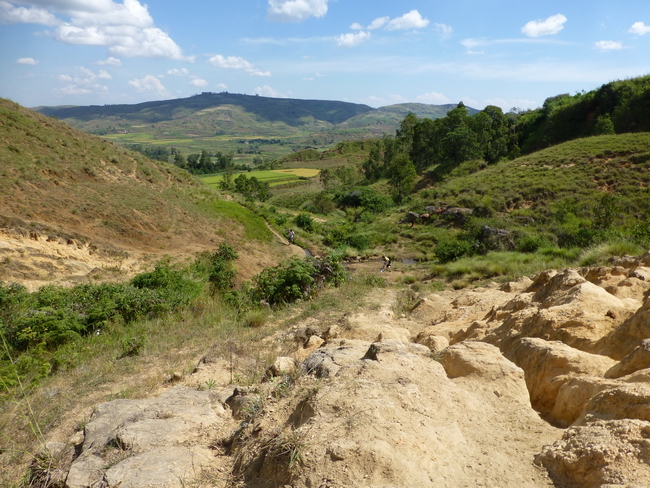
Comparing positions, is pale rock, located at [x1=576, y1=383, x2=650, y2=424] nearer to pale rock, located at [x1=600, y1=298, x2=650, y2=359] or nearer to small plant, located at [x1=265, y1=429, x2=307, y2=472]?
pale rock, located at [x1=600, y1=298, x2=650, y2=359]


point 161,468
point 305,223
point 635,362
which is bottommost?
point 305,223

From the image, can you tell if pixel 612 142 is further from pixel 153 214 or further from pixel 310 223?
pixel 153 214

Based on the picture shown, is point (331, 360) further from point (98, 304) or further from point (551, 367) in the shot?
point (98, 304)

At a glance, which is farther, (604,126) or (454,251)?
(604,126)

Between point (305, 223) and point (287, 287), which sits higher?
point (287, 287)

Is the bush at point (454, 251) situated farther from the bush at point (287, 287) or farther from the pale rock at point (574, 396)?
the pale rock at point (574, 396)

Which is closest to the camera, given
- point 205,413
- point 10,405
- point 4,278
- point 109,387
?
point 205,413

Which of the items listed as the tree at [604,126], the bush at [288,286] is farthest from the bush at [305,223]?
the tree at [604,126]

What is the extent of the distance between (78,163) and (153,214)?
Result: 4.41 meters

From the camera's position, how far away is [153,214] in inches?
745

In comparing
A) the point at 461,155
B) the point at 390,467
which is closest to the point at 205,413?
the point at 390,467

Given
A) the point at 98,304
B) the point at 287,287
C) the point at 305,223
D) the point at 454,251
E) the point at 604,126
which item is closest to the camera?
the point at 98,304

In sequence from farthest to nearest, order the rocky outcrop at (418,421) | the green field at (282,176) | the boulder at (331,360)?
the green field at (282,176), the boulder at (331,360), the rocky outcrop at (418,421)

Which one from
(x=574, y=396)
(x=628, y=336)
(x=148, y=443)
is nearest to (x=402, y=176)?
(x=628, y=336)
